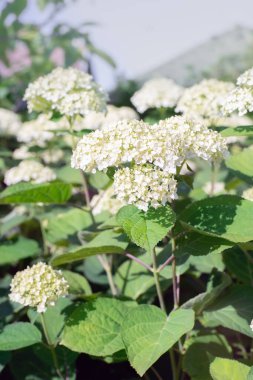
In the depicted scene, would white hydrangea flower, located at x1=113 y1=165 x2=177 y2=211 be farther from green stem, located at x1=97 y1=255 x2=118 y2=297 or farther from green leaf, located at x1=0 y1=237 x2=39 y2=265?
green leaf, located at x1=0 y1=237 x2=39 y2=265

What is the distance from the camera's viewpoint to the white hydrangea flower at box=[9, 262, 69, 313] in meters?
1.72

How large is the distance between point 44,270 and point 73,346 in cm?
23

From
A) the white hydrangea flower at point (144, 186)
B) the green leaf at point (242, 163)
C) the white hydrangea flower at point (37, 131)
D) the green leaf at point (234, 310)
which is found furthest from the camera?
the white hydrangea flower at point (37, 131)

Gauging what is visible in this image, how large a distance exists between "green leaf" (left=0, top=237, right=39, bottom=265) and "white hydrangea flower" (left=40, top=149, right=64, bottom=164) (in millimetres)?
925

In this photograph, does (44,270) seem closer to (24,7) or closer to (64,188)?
(64,188)

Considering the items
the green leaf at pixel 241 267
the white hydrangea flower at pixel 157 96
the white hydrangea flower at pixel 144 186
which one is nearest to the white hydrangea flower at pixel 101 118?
the white hydrangea flower at pixel 157 96

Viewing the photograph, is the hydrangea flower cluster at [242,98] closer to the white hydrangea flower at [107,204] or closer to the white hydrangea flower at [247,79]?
the white hydrangea flower at [247,79]

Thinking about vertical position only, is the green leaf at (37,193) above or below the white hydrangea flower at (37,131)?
above

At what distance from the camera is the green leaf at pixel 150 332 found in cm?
152

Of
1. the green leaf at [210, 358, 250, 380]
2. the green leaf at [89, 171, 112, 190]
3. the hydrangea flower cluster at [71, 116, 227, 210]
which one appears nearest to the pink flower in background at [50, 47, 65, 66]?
the green leaf at [89, 171, 112, 190]

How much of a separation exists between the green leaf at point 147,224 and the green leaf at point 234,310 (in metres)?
0.50

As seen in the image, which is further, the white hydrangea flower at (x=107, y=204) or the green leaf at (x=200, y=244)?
the white hydrangea flower at (x=107, y=204)

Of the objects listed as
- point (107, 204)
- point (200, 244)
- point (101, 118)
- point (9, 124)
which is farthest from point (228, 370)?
point (9, 124)

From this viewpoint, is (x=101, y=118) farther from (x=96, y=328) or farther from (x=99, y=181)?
(x=96, y=328)
